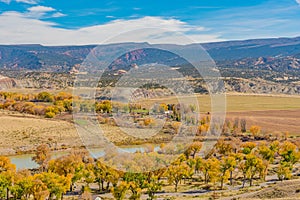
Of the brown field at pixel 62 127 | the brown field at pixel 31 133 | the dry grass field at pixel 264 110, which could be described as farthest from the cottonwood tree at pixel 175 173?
the brown field at pixel 31 133

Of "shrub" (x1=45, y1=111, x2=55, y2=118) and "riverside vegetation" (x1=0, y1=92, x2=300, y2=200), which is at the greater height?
"shrub" (x1=45, y1=111, x2=55, y2=118)

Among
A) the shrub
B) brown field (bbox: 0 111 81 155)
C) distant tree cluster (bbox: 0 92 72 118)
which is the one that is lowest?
brown field (bbox: 0 111 81 155)

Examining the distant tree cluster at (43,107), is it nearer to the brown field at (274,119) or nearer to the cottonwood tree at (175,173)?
the brown field at (274,119)

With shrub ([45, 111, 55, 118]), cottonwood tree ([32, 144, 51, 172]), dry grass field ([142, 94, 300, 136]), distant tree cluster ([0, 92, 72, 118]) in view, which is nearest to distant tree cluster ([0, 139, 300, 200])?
cottonwood tree ([32, 144, 51, 172])

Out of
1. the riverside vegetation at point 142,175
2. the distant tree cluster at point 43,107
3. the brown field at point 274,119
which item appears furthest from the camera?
the distant tree cluster at point 43,107

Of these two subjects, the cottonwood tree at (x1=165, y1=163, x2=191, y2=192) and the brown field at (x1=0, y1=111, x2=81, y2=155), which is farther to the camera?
the brown field at (x1=0, y1=111, x2=81, y2=155)

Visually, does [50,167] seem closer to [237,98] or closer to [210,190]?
[210,190]

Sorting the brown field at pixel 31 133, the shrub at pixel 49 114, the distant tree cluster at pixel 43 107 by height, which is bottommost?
the brown field at pixel 31 133

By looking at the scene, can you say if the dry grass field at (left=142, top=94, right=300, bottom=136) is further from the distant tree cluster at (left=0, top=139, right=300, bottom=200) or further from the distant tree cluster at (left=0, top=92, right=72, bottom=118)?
the distant tree cluster at (left=0, top=139, right=300, bottom=200)

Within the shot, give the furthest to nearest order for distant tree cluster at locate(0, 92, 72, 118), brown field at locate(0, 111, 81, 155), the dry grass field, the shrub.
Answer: distant tree cluster at locate(0, 92, 72, 118) → the shrub → the dry grass field → brown field at locate(0, 111, 81, 155)

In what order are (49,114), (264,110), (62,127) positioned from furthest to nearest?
(264,110) < (49,114) < (62,127)

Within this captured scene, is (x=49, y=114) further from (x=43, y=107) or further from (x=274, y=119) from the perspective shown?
(x=274, y=119)

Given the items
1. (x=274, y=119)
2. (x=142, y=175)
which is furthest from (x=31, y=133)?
(x=274, y=119)

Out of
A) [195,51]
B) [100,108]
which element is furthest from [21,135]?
[195,51]
